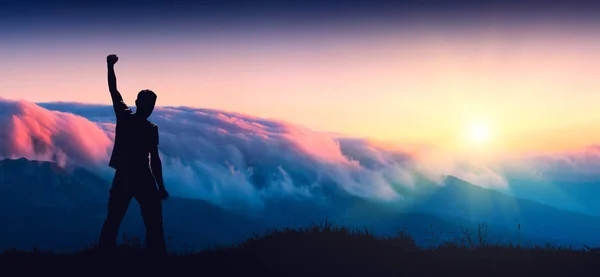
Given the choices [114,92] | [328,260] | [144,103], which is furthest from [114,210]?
[328,260]

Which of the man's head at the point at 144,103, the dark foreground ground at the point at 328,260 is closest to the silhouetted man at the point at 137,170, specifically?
the man's head at the point at 144,103

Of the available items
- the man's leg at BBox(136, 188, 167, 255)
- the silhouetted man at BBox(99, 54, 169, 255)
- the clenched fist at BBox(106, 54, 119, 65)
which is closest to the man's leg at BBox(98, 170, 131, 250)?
the silhouetted man at BBox(99, 54, 169, 255)

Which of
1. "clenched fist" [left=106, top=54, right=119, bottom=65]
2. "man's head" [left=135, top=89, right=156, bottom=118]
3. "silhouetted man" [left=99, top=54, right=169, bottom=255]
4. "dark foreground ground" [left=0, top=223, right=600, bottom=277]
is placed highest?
"clenched fist" [left=106, top=54, right=119, bottom=65]

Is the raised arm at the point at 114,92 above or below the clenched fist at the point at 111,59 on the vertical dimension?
below

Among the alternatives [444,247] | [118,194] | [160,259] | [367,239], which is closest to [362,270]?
[367,239]

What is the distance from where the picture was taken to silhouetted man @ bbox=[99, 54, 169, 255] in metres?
11.6

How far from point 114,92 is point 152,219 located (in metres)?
2.83

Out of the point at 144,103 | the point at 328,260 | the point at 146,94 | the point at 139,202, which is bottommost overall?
the point at 328,260

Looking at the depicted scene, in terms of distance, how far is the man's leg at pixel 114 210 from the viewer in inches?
460

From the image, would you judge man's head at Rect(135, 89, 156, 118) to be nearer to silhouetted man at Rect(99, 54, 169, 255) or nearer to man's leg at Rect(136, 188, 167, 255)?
silhouetted man at Rect(99, 54, 169, 255)

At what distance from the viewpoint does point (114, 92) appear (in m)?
12.0

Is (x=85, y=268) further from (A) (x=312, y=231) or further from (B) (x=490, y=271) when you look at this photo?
(B) (x=490, y=271)

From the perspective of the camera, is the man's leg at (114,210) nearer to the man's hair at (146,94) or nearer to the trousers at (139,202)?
the trousers at (139,202)

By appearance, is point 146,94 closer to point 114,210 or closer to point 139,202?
point 139,202
